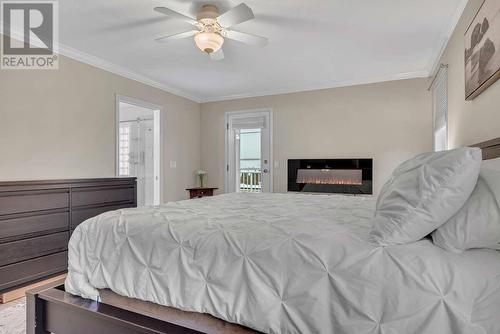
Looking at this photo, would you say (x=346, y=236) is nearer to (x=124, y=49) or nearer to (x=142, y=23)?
(x=142, y=23)

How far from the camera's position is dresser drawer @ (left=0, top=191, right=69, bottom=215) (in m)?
2.55

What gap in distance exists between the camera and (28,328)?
5.03ft

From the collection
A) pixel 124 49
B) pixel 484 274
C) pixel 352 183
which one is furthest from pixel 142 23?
pixel 352 183

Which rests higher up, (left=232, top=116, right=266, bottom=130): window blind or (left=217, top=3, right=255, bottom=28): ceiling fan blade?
(left=217, top=3, right=255, bottom=28): ceiling fan blade

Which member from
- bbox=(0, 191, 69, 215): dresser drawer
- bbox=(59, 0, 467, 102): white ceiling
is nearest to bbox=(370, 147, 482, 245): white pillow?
bbox=(59, 0, 467, 102): white ceiling

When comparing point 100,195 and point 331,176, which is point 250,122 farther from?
point 100,195

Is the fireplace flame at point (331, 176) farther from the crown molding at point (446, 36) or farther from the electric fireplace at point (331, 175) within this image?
the crown molding at point (446, 36)

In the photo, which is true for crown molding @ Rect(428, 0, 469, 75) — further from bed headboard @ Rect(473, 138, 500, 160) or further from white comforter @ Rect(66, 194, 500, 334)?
white comforter @ Rect(66, 194, 500, 334)

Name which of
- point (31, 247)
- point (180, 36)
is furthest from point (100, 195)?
point (180, 36)

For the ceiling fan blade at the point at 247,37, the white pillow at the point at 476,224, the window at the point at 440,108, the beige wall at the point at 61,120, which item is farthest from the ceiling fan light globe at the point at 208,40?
the window at the point at 440,108

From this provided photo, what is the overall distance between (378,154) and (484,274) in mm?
3870

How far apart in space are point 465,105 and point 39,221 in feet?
13.2

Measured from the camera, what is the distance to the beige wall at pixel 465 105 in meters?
1.90

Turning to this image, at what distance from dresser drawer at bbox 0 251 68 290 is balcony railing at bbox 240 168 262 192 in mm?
3217
